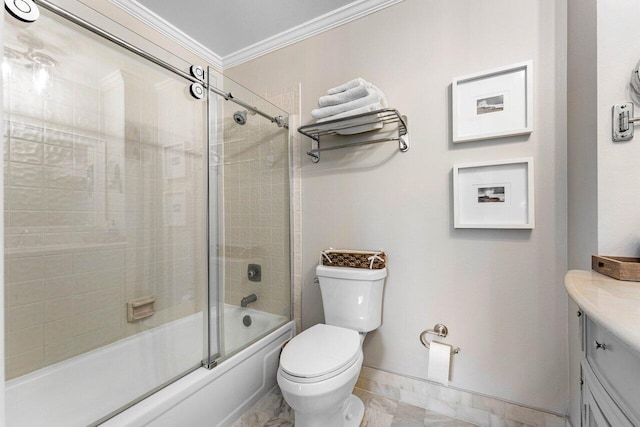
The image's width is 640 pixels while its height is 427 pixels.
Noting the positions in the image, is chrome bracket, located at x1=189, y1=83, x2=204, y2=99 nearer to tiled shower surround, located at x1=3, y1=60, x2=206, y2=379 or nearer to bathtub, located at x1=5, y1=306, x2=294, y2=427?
tiled shower surround, located at x1=3, y1=60, x2=206, y2=379

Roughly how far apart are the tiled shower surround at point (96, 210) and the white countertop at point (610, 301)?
1.53m

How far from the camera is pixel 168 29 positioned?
1858 millimetres

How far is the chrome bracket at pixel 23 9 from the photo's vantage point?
95cm

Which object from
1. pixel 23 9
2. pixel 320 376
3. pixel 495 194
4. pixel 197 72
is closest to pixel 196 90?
pixel 197 72

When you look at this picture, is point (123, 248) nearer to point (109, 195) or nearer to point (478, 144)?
point (109, 195)

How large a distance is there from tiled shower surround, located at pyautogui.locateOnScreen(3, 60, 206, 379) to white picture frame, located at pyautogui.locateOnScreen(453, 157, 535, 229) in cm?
137

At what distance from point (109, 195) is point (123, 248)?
28 centimetres

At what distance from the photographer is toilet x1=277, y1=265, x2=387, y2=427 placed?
1.11 m

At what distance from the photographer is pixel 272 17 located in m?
1.79

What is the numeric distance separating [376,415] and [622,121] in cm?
163

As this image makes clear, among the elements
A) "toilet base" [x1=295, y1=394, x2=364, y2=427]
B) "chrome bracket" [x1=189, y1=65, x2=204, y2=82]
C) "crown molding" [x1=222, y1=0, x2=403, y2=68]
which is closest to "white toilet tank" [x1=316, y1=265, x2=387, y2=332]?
"toilet base" [x1=295, y1=394, x2=364, y2=427]

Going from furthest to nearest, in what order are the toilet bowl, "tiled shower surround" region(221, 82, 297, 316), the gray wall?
"tiled shower surround" region(221, 82, 297, 316), the gray wall, the toilet bowl

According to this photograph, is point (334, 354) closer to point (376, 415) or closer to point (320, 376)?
point (320, 376)

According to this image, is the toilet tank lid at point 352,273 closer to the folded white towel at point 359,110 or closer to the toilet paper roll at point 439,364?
the toilet paper roll at point 439,364
